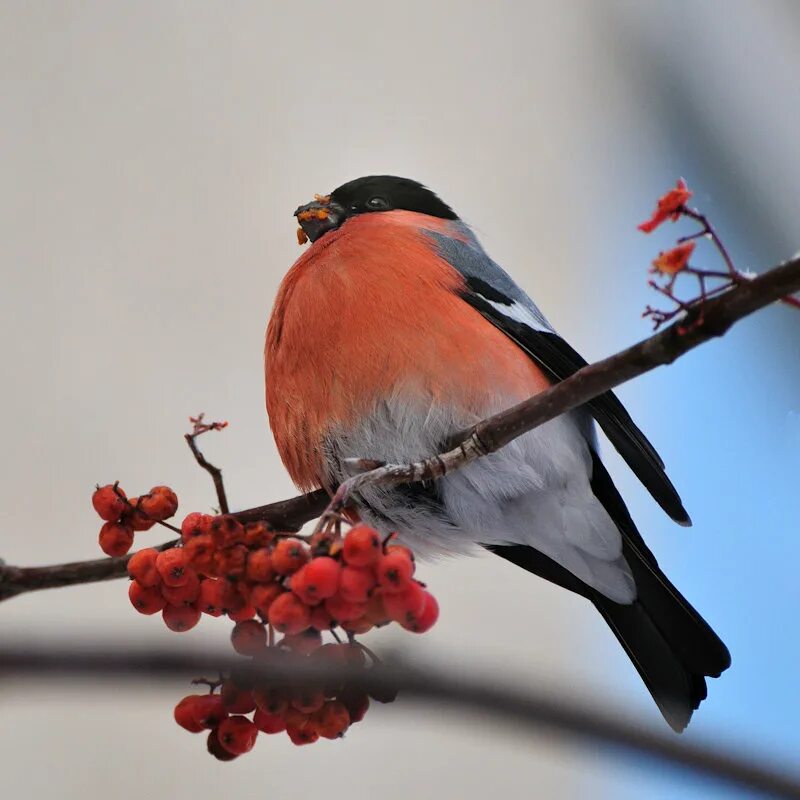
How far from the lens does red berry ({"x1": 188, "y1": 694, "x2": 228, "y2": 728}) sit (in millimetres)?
706

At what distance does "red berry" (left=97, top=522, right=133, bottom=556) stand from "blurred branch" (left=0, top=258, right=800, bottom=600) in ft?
0.05

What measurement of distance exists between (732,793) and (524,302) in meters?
0.74

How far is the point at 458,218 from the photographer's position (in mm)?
1318

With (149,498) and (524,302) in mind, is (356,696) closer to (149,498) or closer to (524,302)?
(149,498)

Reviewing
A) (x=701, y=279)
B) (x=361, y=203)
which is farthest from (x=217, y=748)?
(x=361, y=203)

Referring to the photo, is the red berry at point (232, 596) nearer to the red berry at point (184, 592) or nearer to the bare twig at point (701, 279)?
the red berry at point (184, 592)

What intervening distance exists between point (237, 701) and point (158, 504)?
19 cm

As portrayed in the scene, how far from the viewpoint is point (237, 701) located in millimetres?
688

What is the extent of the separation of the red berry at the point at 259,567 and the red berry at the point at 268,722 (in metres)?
0.09

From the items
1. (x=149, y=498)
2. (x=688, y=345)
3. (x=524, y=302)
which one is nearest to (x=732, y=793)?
(x=688, y=345)

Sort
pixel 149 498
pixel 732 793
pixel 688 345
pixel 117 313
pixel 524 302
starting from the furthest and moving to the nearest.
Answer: pixel 117 313
pixel 524 302
pixel 149 498
pixel 688 345
pixel 732 793

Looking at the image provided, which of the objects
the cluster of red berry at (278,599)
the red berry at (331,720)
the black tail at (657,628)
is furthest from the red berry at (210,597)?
the black tail at (657,628)

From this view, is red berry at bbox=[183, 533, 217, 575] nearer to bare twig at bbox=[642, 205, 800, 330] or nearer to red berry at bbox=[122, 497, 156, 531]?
red berry at bbox=[122, 497, 156, 531]

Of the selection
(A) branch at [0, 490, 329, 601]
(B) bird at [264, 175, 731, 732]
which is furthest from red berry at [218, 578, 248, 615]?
(B) bird at [264, 175, 731, 732]
